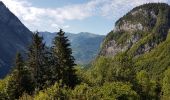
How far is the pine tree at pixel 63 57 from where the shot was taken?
97.6 m

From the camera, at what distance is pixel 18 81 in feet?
319

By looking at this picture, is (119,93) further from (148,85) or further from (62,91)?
(148,85)

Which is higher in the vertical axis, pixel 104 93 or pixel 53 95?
pixel 53 95

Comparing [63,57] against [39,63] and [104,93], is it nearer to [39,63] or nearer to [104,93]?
[39,63]

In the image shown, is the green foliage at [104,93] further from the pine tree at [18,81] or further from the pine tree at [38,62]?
the pine tree at [18,81]

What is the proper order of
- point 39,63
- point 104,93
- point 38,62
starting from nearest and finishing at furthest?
point 104,93, point 38,62, point 39,63

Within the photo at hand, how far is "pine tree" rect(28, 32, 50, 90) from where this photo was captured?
9912 cm

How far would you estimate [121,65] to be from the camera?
5536 inches

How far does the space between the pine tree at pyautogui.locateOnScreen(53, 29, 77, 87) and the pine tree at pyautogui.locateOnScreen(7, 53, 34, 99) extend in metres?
7.92

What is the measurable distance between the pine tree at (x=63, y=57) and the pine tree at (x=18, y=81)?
792cm

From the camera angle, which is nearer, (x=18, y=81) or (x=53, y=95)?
(x=53, y=95)

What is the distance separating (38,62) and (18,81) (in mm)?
7086

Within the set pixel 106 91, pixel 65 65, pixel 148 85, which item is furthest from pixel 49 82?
pixel 148 85

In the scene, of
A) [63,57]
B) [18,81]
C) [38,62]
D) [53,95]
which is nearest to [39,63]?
[38,62]
